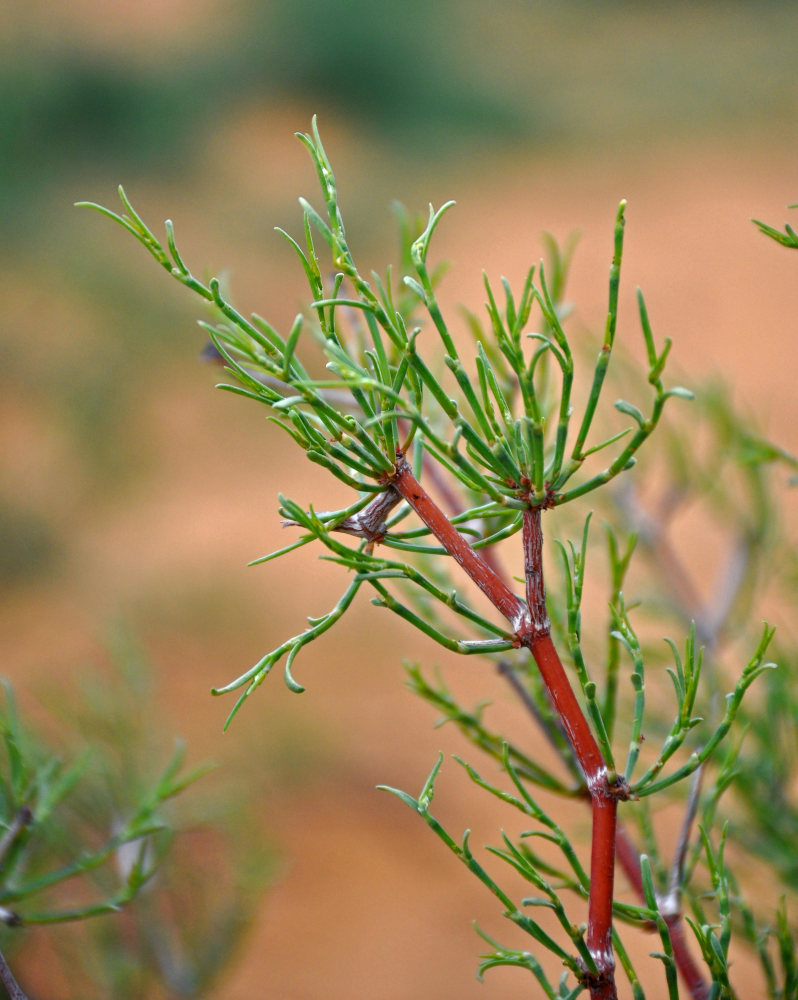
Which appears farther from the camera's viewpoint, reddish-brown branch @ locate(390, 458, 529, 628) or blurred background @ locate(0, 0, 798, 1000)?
blurred background @ locate(0, 0, 798, 1000)

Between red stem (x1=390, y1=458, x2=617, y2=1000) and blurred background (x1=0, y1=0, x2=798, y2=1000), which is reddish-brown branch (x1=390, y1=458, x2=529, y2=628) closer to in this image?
red stem (x1=390, y1=458, x2=617, y2=1000)

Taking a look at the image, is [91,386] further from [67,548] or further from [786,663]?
[786,663]

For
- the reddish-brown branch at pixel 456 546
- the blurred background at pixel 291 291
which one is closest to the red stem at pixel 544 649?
the reddish-brown branch at pixel 456 546

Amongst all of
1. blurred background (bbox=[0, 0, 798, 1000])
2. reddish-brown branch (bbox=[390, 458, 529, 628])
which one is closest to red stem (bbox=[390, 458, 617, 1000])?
reddish-brown branch (bbox=[390, 458, 529, 628])

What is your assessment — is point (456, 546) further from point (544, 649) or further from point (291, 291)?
point (291, 291)

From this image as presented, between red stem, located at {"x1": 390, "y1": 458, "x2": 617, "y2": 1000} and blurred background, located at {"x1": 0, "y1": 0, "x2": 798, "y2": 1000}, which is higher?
blurred background, located at {"x1": 0, "y1": 0, "x2": 798, "y2": 1000}

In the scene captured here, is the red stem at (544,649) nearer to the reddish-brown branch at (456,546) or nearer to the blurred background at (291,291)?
the reddish-brown branch at (456,546)

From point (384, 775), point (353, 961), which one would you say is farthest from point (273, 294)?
point (353, 961)
